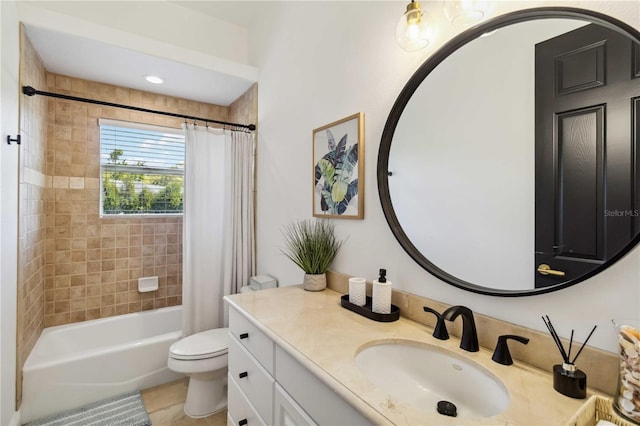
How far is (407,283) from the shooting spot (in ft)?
4.17

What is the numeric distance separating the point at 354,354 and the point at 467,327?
15.0 inches

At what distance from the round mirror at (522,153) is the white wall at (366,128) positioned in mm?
53

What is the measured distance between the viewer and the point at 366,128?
57.9 inches

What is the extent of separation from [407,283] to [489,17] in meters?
1.02

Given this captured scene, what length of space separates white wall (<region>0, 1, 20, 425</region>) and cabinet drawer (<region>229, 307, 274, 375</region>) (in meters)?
1.24

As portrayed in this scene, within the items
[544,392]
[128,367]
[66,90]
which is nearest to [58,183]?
[66,90]

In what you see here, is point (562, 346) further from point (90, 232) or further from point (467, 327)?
point (90, 232)

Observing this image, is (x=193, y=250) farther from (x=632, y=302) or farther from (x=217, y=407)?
(x=632, y=302)

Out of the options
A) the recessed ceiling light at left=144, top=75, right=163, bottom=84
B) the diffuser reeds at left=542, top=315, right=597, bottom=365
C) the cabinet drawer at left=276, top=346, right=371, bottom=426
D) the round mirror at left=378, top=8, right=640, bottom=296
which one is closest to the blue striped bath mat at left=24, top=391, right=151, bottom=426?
the cabinet drawer at left=276, top=346, right=371, bottom=426

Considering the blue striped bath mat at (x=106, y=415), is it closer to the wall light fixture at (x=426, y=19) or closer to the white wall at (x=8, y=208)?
the white wall at (x=8, y=208)

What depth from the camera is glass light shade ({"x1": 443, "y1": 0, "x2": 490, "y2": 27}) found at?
979mm

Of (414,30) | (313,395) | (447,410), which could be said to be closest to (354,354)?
(313,395)

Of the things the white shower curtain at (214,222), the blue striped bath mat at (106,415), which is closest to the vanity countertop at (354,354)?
the white shower curtain at (214,222)

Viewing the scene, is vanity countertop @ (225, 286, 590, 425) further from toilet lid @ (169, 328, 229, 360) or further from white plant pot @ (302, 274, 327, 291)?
toilet lid @ (169, 328, 229, 360)
